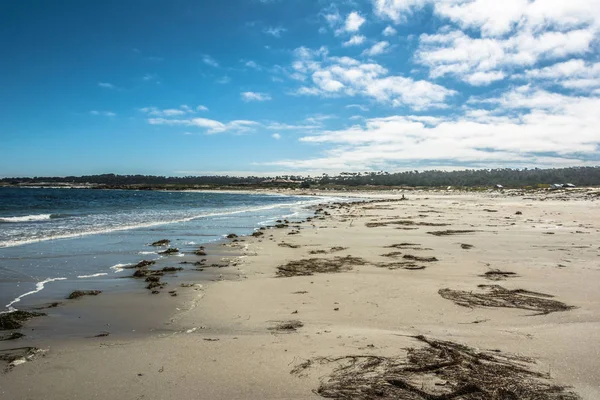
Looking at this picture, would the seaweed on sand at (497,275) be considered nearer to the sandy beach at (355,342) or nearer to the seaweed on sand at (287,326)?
the sandy beach at (355,342)

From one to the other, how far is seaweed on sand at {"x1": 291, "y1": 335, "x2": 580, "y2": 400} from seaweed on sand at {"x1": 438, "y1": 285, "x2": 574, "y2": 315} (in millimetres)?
2024

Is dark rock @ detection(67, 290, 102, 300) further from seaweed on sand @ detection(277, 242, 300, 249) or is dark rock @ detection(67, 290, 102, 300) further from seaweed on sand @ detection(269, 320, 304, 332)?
seaweed on sand @ detection(277, 242, 300, 249)

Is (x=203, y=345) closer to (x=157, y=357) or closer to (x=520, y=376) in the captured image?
(x=157, y=357)

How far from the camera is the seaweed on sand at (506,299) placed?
5.89 m

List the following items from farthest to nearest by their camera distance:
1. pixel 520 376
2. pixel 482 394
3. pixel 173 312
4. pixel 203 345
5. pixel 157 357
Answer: pixel 173 312 < pixel 203 345 < pixel 157 357 < pixel 520 376 < pixel 482 394

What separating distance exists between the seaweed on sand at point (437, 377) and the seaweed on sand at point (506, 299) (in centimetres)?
202

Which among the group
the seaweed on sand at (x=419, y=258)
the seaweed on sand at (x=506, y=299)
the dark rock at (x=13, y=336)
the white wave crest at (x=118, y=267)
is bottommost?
the white wave crest at (x=118, y=267)

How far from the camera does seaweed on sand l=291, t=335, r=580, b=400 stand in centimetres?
347

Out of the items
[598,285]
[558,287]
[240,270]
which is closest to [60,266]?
[240,270]

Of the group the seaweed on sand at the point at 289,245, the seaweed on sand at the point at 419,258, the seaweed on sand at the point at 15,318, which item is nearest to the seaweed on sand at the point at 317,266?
the seaweed on sand at the point at 419,258

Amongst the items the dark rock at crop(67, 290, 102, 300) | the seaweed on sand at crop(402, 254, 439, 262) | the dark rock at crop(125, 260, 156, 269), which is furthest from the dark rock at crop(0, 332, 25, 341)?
the seaweed on sand at crop(402, 254, 439, 262)

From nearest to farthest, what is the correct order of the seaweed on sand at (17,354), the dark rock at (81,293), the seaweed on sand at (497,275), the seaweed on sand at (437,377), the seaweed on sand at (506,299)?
the seaweed on sand at (437,377) → the seaweed on sand at (17,354) → the seaweed on sand at (506,299) → the dark rock at (81,293) → the seaweed on sand at (497,275)

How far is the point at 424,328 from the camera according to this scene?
16.9 feet

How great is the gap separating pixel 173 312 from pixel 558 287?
21.9 feet
